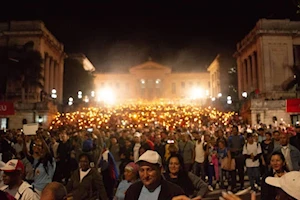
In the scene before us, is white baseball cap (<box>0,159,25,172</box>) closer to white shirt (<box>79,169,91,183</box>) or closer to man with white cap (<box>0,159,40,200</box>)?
man with white cap (<box>0,159,40,200</box>)

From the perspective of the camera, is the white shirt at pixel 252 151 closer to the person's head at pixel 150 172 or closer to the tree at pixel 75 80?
the person's head at pixel 150 172

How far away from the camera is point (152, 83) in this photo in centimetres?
9294

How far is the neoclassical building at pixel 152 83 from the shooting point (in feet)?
303

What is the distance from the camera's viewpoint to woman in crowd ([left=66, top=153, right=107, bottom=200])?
5.64 meters

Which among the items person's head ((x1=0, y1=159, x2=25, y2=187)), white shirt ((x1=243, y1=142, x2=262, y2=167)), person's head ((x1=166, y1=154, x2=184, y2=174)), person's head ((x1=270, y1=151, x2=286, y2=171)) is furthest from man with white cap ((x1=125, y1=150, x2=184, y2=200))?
white shirt ((x1=243, y1=142, x2=262, y2=167))

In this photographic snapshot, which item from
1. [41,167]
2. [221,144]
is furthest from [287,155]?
[41,167]

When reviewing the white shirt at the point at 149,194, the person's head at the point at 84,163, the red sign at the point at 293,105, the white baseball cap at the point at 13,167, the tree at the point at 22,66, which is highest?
the tree at the point at 22,66

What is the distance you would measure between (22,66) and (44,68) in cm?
1032

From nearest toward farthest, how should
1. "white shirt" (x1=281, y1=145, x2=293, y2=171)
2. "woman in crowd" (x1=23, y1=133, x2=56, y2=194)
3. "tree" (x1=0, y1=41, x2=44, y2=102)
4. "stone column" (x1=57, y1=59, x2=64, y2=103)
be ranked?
"woman in crowd" (x1=23, y1=133, x2=56, y2=194), "white shirt" (x1=281, y1=145, x2=293, y2=171), "tree" (x1=0, y1=41, x2=44, y2=102), "stone column" (x1=57, y1=59, x2=64, y2=103)

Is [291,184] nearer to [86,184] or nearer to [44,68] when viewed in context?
[86,184]

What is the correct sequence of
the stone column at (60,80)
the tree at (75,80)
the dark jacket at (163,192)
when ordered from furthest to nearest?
the tree at (75,80)
the stone column at (60,80)
the dark jacket at (163,192)

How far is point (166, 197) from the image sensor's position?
11.4 ft

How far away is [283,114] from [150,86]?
2354 inches

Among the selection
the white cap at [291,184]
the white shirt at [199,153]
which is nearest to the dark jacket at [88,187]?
the white cap at [291,184]
